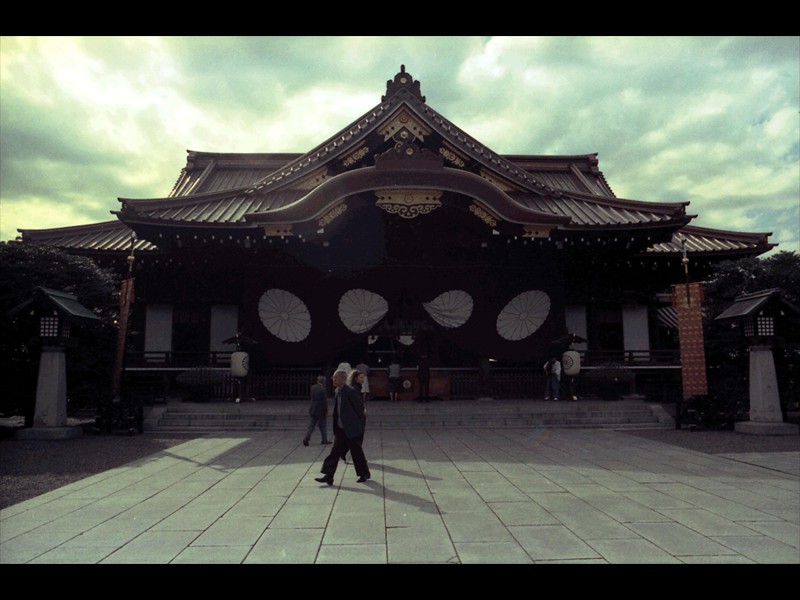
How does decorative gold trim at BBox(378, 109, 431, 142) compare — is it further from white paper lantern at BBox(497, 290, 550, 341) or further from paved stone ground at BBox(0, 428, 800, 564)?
paved stone ground at BBox(0, 428, 800, 564)

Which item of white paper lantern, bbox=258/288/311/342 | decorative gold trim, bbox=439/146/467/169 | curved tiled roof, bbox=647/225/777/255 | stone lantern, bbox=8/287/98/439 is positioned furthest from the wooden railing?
decorative gold trim, bbox=439/146/467/169

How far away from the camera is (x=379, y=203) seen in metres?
15.0

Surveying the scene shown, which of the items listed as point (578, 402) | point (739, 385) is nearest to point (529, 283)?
point (578, 402)

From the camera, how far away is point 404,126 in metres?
16.7

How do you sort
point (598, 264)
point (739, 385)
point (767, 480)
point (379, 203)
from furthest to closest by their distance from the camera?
1. point (598, 264)
2. point (379, 203)
3. point (739, 385)
4. point (767, 480)

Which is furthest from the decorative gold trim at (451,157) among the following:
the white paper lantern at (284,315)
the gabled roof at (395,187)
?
the white paper lantern at (284,315)

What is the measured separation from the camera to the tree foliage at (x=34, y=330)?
12281 mm

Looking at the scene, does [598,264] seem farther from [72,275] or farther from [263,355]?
[72,275]

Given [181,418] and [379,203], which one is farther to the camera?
[379,203]

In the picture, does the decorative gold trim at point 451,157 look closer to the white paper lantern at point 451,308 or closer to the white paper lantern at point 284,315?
the white paper lantern at point 451,308

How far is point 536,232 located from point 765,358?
21.3 feet

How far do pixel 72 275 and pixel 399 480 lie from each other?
1134 centimetres

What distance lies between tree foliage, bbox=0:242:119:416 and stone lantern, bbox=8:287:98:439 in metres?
0.32

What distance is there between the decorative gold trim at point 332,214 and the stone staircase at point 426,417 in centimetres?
536
